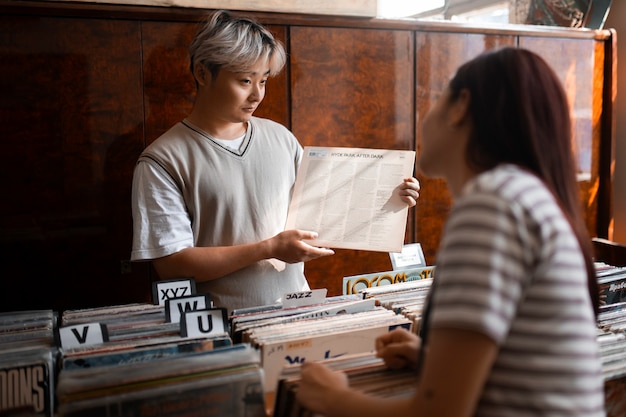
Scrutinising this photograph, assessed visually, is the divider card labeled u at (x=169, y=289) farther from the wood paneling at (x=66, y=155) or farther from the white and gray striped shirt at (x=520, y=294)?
the white and gray striped shirt at (x=520, y=294)

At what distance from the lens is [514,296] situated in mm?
651

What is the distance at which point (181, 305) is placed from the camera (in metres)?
1.30

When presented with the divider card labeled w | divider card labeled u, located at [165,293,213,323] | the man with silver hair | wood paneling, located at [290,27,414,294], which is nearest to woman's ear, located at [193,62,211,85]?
the man with silver hair

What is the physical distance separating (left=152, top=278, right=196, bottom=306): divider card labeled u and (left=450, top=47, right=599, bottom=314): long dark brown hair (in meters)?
0.94

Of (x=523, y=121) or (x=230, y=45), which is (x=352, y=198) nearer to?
(x=230, y=45)

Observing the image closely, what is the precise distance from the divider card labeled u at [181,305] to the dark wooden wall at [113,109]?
101 cm

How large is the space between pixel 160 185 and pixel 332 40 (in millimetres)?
1108

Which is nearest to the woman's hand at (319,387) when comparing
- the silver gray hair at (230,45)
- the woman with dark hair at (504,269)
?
the woman with dark hair at (504,269)

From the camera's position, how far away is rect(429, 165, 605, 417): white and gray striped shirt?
638 millimetres

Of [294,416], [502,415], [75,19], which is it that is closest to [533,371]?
[502,415]

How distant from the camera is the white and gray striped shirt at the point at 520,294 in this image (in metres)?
0.64

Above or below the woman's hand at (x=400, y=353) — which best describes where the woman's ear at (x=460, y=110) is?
above

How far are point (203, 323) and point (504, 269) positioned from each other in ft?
2.41

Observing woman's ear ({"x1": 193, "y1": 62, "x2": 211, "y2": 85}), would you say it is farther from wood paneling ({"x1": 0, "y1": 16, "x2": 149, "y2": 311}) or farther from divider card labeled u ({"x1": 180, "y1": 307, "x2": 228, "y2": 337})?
divider card labeled u ({"x1": 180, "y1": 307, "x2": 228, "y2": 337})
